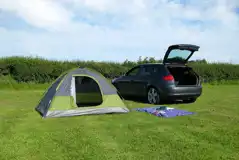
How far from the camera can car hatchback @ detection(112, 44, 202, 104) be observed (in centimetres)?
1129

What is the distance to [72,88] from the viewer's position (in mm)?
9398

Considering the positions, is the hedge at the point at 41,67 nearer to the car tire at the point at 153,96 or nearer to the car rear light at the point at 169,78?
the car tire at the point at 153,96

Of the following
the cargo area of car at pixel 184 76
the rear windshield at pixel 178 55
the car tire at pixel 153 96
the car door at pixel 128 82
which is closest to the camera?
the car tire at pixel 153 96

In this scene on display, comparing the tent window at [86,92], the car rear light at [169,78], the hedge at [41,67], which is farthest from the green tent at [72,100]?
the hedge at [41,67]

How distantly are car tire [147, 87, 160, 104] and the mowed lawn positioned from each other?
2.41 meters

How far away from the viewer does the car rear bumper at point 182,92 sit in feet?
36.7

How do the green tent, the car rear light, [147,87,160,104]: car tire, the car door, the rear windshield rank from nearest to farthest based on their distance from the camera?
the green tent
the car rear light
[147,87,160,104]: car tire
the rear windshield
the car door

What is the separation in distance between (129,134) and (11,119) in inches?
145

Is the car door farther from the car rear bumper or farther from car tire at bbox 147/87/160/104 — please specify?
the car rear bumper

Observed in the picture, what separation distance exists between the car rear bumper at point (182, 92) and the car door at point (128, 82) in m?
2.09

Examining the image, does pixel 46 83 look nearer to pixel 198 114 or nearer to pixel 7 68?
pixel 7 68

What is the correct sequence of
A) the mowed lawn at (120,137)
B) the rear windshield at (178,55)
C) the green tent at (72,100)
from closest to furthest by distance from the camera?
the mowed lawn at (120,137) → the green tent at (72,100) → the rear windshield at (178,55)

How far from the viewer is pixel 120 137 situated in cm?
654

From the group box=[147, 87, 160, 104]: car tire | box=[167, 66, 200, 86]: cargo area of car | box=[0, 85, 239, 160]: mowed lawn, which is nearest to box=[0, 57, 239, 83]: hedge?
box=[147, 87, 160, 104]: car tire
